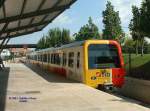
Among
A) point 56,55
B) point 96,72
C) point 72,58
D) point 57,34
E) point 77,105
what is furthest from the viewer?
point 57,34

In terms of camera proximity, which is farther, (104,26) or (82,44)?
(104,26)

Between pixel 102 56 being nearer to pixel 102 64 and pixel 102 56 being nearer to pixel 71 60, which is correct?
pixel 102 64

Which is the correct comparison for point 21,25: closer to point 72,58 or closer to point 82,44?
point 72,58

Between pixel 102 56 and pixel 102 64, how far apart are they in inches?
14.8

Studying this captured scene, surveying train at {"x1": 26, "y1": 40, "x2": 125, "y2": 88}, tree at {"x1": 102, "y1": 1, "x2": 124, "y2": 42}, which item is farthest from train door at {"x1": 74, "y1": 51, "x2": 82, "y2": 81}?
tree at {"x1": 102, "y1": 1, "x2": 124, "y2": 42}

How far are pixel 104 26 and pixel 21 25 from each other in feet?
88.8

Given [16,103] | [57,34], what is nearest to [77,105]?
[16,103]

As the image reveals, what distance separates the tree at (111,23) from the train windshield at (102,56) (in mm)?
36905

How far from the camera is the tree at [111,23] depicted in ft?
192

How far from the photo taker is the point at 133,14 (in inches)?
1284

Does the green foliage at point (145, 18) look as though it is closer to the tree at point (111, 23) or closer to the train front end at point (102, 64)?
the train front end at point (102, 64)

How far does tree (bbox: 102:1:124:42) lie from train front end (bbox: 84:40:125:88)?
121 feet

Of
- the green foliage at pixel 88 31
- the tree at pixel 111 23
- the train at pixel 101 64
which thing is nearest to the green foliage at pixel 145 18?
the train at pixel 101 64

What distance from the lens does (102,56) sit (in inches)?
822
